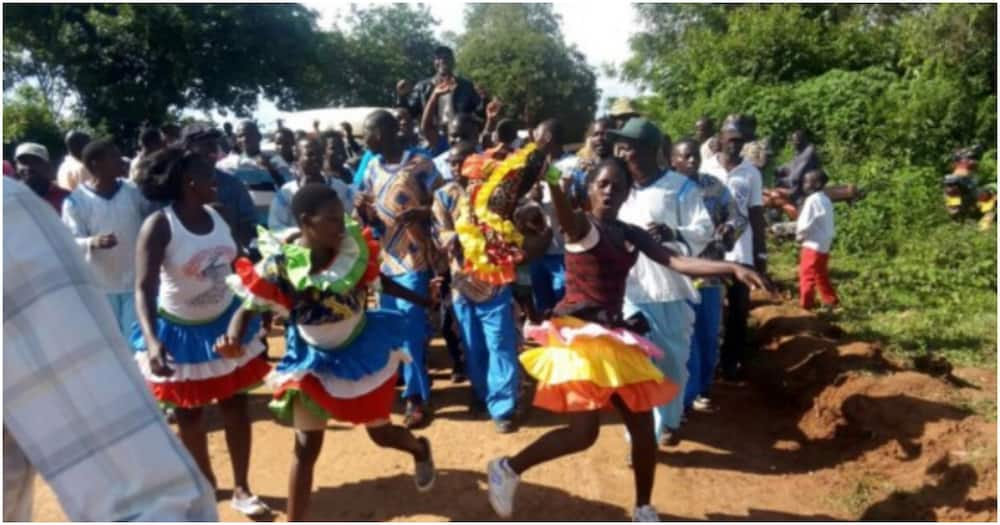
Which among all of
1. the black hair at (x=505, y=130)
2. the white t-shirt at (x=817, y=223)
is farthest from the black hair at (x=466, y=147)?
the white t-shirt at (x=817, y=223)

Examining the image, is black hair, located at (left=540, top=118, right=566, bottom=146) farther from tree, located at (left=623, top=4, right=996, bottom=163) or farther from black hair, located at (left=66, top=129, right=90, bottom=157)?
tree, located at (left=623, top=4, right=996, bottom=163)

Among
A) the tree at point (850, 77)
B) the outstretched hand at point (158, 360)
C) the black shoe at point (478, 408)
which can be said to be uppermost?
the tree at point (850, 77)

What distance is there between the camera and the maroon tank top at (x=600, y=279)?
162 inches

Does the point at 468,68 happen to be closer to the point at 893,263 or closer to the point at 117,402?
the point at 893,263

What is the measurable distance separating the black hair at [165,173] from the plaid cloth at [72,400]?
9.49 ft

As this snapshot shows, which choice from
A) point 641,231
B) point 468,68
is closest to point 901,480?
point 641,231

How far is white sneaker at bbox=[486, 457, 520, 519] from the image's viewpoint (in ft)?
14.0

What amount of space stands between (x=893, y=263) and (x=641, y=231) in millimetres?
7569

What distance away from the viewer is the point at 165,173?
4.09 m

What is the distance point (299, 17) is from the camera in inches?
1088

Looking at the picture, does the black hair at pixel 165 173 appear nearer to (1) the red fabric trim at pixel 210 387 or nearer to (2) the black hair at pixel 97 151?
(1) the red fabric trim at pixel 210 387

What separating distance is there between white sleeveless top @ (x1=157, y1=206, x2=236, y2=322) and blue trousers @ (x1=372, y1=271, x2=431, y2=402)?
146 centimetres

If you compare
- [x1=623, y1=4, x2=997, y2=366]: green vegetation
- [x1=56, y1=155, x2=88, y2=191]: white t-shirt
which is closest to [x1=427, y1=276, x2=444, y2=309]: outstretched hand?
[x1=56, y1=155, x2=88, y2=191]: white t-shirt

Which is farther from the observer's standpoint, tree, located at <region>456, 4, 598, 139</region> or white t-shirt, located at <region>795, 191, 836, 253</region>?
tree, located at <region>456, 4, 598, 139</region>
